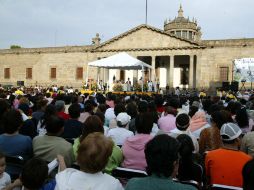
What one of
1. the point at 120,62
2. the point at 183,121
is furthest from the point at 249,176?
the point at 120,62

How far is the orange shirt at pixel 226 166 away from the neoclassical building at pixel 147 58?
2607 cm

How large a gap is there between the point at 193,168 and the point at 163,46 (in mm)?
34282

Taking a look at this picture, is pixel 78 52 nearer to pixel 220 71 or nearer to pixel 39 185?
pixel 220 71

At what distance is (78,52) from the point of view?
4200 cm

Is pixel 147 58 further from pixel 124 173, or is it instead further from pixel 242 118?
pixel 124 173

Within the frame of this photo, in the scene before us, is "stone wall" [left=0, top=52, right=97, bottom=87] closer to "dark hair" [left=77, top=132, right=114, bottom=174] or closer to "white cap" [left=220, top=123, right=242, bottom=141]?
"white cap" [left=220, top=123, right=242, bottom=141]

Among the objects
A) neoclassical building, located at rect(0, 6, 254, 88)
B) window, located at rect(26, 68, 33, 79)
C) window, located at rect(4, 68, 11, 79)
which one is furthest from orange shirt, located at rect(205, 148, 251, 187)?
window, located at rect(4, 68, 11, 79)

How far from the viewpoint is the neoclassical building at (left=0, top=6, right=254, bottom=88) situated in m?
35.0

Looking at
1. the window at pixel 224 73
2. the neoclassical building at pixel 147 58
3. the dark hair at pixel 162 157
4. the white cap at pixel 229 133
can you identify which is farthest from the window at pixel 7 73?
the dark hair at pixel 162 157

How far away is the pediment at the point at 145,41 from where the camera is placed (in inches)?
1447

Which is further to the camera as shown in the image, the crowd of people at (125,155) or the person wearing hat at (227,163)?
the person wearing hat at (227,163)

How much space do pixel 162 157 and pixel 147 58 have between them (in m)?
38.9

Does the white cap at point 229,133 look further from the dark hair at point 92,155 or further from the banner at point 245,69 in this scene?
the banner at point 245,69

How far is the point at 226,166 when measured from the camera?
3.77 meters
